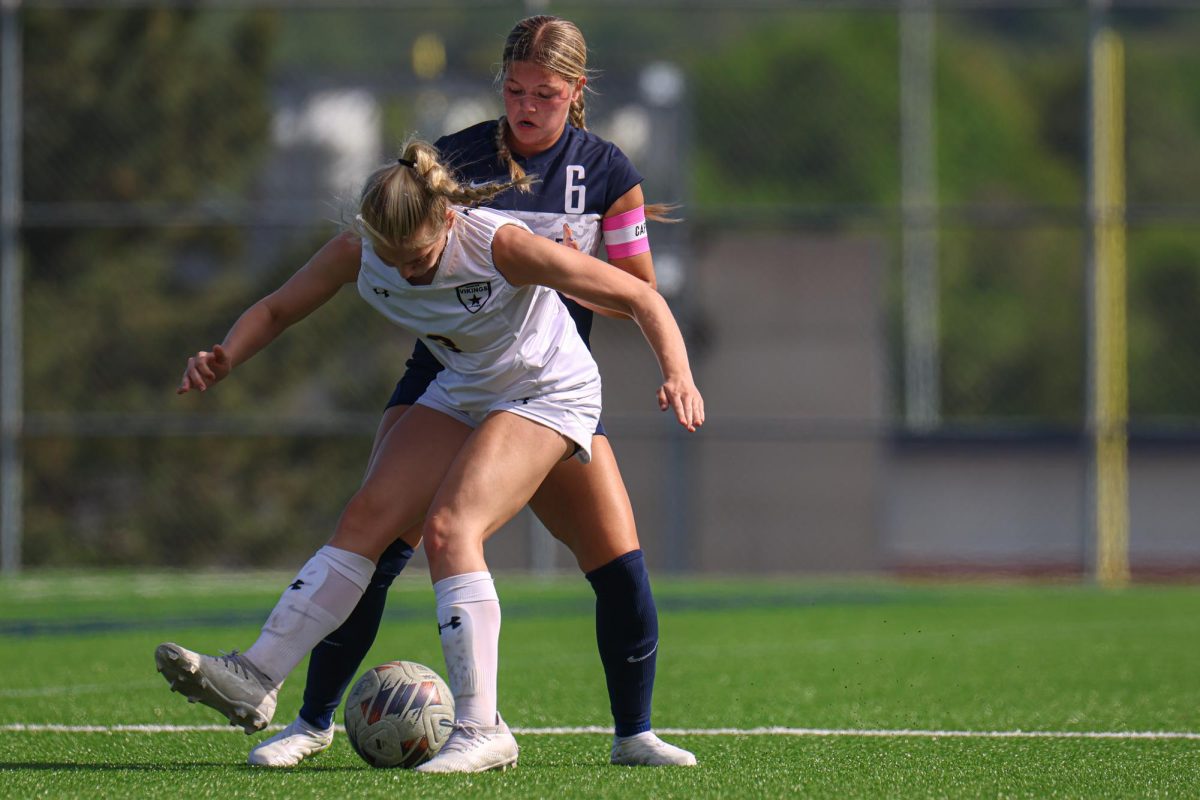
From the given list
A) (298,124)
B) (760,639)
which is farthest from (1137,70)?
(760,639)

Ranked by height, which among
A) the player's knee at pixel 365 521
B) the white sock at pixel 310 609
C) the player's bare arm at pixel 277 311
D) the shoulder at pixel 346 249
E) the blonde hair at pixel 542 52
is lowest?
the white sock at pixel 310 609

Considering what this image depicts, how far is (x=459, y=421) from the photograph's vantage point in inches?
167

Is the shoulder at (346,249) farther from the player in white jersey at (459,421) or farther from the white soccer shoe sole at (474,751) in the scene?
the white soccer shoe sole at (474,751)

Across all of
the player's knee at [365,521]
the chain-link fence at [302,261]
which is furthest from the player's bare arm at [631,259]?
the chain-link fence at [302,261]

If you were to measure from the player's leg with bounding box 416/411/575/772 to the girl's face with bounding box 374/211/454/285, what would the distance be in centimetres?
39

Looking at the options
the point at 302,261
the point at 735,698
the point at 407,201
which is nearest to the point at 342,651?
the point at 407,201

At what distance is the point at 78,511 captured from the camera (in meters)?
12.9

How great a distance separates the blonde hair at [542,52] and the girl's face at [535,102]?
2 cm

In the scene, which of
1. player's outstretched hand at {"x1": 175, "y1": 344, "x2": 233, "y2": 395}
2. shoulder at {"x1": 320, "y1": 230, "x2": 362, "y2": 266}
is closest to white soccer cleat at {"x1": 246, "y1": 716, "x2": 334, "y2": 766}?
player's outstretched hand at {"x1": 175, "y1": 344, "x2": 233, "y2": 395}

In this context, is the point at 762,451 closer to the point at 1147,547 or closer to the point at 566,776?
the point at 566,776

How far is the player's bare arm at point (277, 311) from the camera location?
4250mm

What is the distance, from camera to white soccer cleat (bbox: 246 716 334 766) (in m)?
4.27

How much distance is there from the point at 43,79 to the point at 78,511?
3113mm

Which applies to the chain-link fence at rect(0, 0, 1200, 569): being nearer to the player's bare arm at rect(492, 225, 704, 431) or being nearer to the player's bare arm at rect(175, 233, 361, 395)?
the player's bare arm at rect(175, 233, 361, 395)
